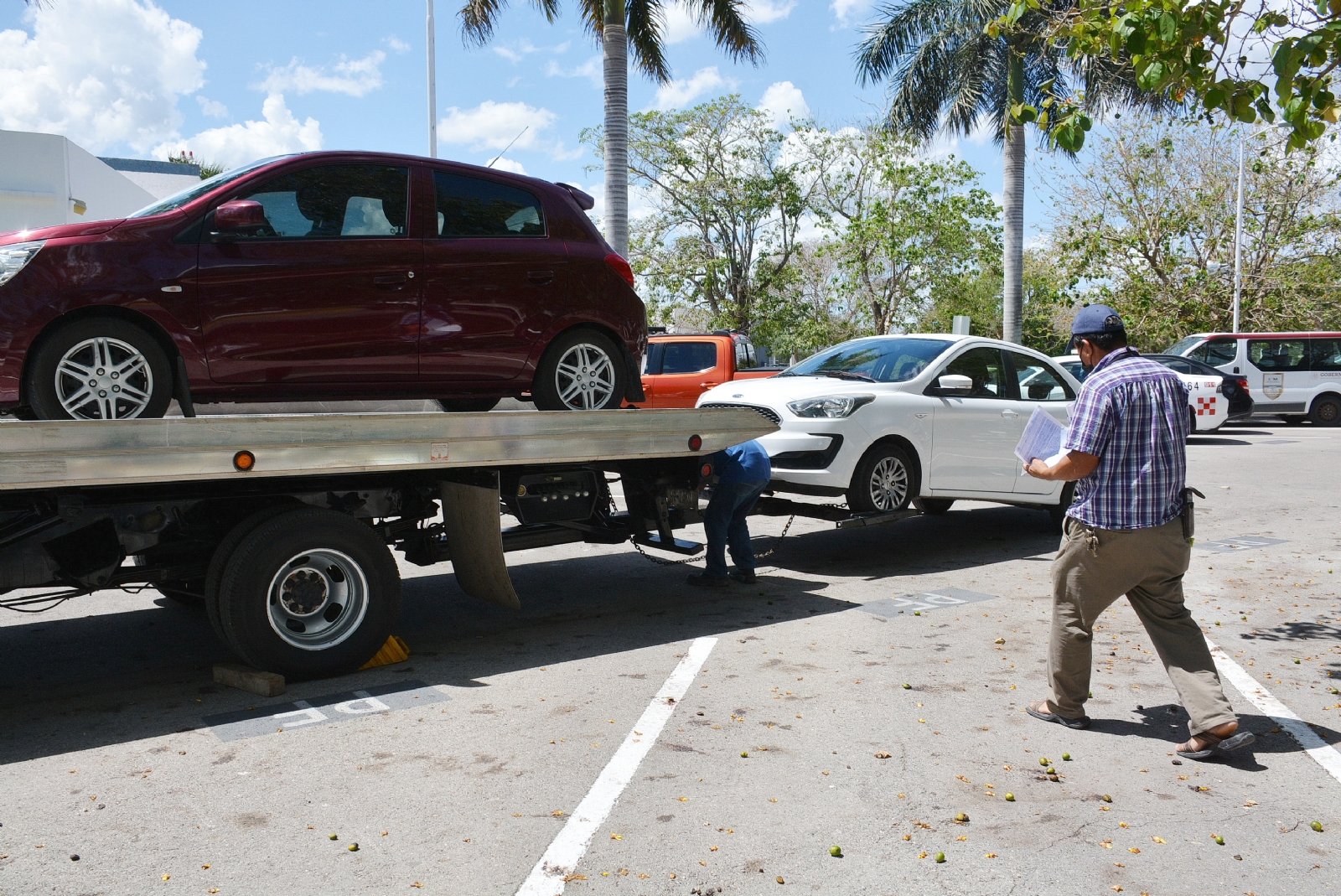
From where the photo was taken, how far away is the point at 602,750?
4594 millimetres

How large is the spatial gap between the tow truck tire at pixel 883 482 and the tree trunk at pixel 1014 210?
14494 millimetres

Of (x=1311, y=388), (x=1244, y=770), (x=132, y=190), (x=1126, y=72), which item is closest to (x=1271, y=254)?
(x=1311, y=388)

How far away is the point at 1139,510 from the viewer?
15.2 ft

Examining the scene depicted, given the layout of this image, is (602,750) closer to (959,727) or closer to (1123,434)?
(959,727)

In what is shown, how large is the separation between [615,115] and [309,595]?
11264 mm

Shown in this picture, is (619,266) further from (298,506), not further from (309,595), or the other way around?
(309,595)

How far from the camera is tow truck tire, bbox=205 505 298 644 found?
528cm

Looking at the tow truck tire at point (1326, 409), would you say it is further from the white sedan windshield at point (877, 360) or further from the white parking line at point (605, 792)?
the white parking line at point (605, 792)

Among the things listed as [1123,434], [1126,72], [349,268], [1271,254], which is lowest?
[1123,434]

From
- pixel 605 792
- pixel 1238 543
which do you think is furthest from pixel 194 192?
pixel 1238 543

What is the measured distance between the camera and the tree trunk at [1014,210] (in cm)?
2203

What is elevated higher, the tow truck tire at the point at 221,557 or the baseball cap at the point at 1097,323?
the baseball cap at the point at 1097,323

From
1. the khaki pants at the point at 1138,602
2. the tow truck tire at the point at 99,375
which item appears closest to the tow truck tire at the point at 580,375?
the tow truck tire at the point at 99,375

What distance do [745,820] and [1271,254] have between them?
34.8m
